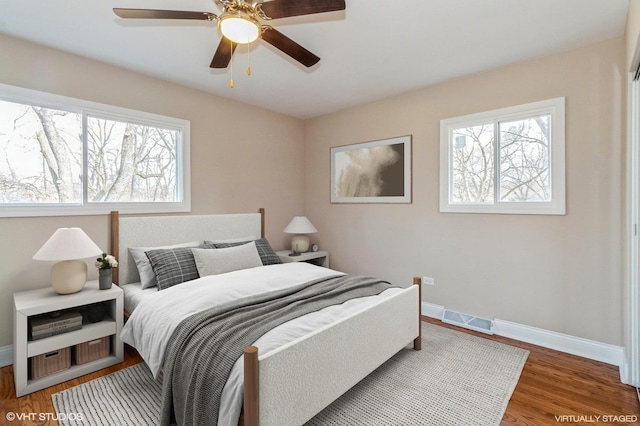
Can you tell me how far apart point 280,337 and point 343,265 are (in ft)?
9.10

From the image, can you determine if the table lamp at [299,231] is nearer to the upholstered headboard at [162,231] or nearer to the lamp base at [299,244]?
the lamp base at [299,244]

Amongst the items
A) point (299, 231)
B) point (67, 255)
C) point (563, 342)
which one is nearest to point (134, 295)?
point (67, 255)

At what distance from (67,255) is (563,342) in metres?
4.15

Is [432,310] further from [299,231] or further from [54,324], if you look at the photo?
[54,324]

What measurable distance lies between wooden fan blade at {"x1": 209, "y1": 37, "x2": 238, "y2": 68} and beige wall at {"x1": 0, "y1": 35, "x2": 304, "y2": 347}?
1.34 m

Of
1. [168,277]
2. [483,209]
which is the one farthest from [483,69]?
[168,277]

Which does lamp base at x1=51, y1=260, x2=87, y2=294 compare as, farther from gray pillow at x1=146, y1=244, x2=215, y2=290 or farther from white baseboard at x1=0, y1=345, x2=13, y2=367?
white baseboard at x1=0, y1=345, x2=13, y2=367

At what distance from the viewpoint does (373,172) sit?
4.08 meters

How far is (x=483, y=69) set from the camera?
308cm

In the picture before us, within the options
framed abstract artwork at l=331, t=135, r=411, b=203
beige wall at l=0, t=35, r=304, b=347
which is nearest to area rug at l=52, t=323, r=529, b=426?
beige wall at l=0, t=35, r=304, b=347

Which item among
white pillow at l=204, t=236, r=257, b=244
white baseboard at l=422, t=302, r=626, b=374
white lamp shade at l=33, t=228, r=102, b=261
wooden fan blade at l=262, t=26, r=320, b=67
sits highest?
wooden fan blade at l=262, t=26, r=320, b=67

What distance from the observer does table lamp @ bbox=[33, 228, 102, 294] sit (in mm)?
2305

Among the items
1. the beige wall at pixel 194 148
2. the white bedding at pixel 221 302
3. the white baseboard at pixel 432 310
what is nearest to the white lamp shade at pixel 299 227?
the beige wall at pixel 194 148

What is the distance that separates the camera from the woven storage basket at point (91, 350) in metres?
2.38
